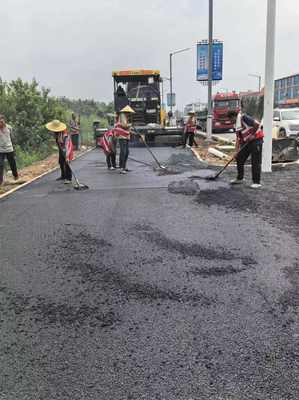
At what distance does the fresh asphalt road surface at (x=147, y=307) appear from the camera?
8.96ft

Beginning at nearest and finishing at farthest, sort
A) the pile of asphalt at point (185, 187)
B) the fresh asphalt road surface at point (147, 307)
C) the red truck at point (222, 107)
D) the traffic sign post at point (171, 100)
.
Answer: the fresh asphalt road surface at point (147, 307)
the pile of asphalt at point (185, 187)
the red truck at point (222, 107)
the traffic sign post at point (171, 100)

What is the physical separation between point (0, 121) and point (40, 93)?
977 centimetres

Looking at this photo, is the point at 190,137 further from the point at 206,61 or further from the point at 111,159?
the point at 111,159

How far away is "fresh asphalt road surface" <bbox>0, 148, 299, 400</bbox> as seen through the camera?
8.96 ft

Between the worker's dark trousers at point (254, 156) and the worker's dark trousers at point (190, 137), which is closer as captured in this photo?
the worker's dark trousers at point (254, 156)

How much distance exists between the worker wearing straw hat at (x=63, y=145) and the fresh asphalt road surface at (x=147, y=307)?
3237mm

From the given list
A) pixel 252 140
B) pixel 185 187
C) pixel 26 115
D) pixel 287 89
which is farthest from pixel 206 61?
pixel 287 89

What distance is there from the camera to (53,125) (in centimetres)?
984

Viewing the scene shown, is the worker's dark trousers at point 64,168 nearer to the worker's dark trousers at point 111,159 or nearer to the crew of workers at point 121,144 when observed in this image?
the crew of workers at point 121,144

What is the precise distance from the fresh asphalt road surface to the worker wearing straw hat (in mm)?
3237

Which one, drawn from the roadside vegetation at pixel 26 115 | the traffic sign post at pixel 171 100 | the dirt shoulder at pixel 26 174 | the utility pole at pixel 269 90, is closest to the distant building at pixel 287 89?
the traffic sign post at pixel 171 100

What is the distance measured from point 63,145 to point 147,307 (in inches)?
269

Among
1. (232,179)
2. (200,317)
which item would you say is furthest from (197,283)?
(232,179)

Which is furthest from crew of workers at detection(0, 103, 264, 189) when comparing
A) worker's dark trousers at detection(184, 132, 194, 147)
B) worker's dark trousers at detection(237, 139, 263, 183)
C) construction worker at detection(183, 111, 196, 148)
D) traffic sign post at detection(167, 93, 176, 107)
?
traffic sign post at detection(167, 93, 176, 107)
